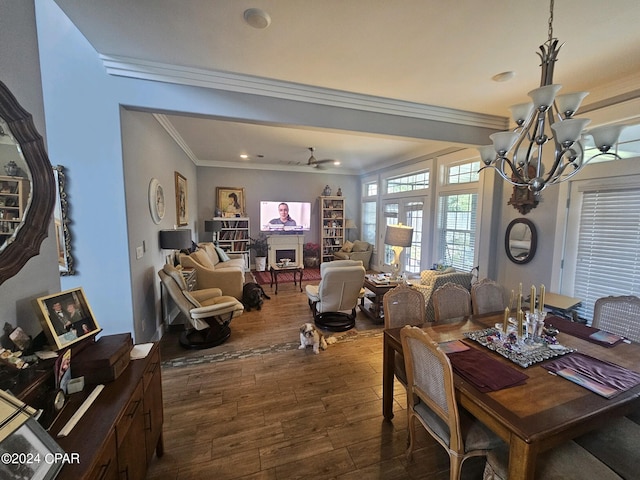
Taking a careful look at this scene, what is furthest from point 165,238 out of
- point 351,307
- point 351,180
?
point 351,180

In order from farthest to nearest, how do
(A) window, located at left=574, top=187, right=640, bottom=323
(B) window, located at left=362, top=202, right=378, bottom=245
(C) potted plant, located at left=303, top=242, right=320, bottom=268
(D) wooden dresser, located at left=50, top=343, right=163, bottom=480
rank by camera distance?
(C) potted plant, located at left=303, top=242, right=320, bottom=268 < (B) window, located at left=362, top=202, right=378, bottom=245 < (A) window, located at left=574, top=187, right=640, bottom=323 < (D) wooden dresser, located at left=50, top=343, right=163, bottom=480

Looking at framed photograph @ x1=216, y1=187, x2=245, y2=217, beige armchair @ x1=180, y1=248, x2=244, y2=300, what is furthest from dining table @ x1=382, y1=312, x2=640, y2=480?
framed photograph @ x1=216, y1=187, x2=245, y2=217

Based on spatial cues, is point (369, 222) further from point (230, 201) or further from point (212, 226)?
point (212, 226)

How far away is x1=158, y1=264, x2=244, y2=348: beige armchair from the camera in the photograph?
290 cm

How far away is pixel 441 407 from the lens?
55.3 inches

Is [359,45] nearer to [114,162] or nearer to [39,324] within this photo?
[114,162]

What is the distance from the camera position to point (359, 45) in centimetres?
205

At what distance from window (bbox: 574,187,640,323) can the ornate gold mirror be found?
452 centimetres

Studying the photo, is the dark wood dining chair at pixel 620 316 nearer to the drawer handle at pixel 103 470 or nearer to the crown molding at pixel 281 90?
the crown molding at pixel 281 90

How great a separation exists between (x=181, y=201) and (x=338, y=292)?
135 inches

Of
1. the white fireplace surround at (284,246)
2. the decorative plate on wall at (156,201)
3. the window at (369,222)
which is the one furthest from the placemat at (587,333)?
the white fireplace surround at (284,246)

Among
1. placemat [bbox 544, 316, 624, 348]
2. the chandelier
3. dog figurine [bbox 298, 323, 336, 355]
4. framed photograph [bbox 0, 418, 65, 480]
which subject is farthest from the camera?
dog figurine [bbox 298, 323, 336, 355]

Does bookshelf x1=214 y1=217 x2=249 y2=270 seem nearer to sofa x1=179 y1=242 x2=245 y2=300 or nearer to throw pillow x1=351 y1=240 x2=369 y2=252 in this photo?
sofa x1=179 y1=242 x2=245 y2=300

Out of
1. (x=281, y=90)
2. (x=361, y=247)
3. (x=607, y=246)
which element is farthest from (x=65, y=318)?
(x=361, y=247)
